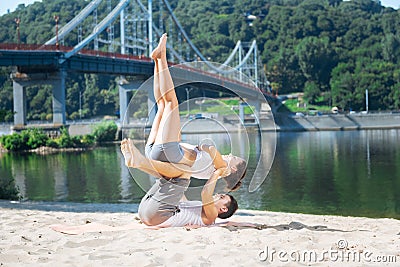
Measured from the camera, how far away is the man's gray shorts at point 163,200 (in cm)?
463

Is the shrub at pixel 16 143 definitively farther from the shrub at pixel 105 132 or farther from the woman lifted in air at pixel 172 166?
the woman lifted in air at pixel 172 166

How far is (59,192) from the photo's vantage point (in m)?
13.5

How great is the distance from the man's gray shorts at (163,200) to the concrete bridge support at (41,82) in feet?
112

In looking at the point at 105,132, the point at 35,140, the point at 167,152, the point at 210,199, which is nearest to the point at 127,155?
the point at 167,152

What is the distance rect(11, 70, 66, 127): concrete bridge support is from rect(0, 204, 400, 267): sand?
34265mm

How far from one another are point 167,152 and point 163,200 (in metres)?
0.47

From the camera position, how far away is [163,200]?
4.68 m

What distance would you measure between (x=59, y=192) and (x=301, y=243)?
1027 centimetres

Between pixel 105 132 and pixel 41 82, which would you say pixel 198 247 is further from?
pixel 41 82

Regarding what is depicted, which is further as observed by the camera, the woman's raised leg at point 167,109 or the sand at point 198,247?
the woman's raised leg at point 167,109

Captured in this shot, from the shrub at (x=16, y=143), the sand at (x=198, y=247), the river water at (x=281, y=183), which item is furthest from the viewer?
the shrub at (x=16, y=143)

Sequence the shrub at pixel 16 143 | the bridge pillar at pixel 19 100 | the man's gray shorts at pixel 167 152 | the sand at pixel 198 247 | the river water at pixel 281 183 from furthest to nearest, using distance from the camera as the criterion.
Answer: the bridge pillar at pixel 19 100, the shrub at pixel 16 143, the river water at pixel 281 183, the man's gray shorts at pixel 167 152, the sand at pixel 198 247

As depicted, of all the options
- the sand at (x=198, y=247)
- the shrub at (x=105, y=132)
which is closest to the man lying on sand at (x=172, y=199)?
the sand at (x=198, y=247)

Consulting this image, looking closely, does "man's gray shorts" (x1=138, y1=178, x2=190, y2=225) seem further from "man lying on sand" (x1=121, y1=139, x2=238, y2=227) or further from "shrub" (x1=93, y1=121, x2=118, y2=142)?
"shrub" (x1=93, y1=121, x2=118, y2=142)
